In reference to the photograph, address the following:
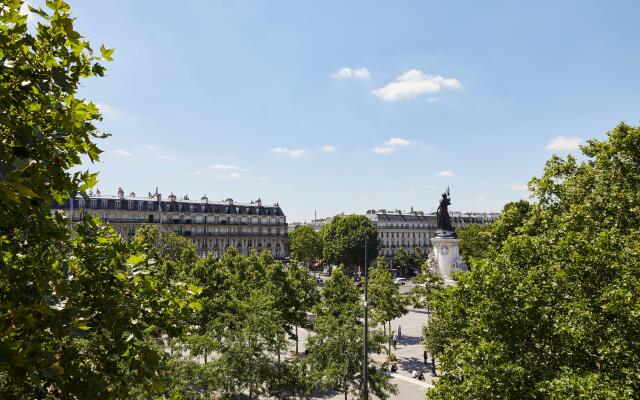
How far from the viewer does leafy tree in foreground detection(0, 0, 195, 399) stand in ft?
16.3

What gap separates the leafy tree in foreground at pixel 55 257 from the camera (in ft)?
16.3

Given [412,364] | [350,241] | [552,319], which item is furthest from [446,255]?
[552,319]

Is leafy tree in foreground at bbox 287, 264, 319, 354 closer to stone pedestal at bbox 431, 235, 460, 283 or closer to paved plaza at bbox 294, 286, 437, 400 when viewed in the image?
paved plaza at bbox 294, 286, 437, 400

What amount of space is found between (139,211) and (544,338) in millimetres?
71995

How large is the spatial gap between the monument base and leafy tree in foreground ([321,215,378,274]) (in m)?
25.3

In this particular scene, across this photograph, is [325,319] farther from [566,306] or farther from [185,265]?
[185,265]

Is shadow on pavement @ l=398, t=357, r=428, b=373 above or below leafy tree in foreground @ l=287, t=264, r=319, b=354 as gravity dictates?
below

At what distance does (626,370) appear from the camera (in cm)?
995

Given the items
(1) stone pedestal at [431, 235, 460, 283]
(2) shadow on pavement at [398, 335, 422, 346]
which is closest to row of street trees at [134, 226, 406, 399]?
(2) shadow on pavement at [398, 335, 422, 346]

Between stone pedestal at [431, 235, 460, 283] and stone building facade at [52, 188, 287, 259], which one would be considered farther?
stone building facade at [52, 188, 287, 259]

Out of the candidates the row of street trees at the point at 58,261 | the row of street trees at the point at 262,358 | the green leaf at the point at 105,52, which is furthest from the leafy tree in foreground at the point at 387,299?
the green leaf at the point at 105,52

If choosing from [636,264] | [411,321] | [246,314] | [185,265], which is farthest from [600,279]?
[411,321]

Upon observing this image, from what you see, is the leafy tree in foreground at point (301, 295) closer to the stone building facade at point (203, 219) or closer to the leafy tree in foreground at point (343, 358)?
the leafy tree in foreground at point (343, 358)

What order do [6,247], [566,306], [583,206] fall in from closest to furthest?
1. [6,247]
2. [566,306]
3. [583,206]
